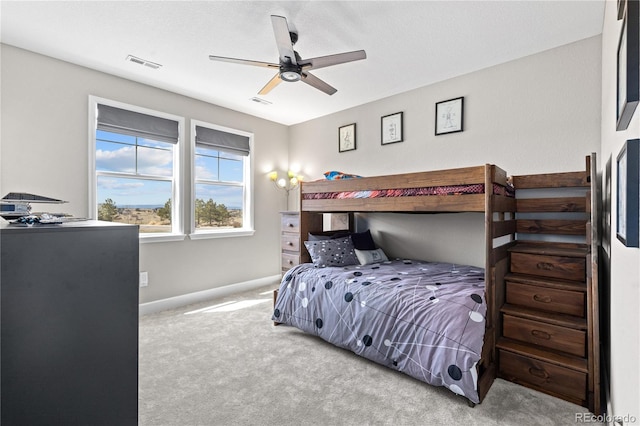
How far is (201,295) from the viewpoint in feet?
13.2

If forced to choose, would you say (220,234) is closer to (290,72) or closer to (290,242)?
(290,242)

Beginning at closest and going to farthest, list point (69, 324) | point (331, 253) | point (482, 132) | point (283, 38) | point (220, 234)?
1. point (69, 324)
2. point (283, 38)
3. point (482, 132)
4. point (331, 253)
5. point (220, 234)

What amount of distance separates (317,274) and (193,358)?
1.24 meters

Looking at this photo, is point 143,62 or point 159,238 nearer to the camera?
point 143,62

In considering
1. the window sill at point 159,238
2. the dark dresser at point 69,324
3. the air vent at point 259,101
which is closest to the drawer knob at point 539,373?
the dark dresser at point 69,324

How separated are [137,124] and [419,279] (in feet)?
10.9

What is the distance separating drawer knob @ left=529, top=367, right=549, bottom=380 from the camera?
2.01m

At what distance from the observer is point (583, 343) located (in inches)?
76.9

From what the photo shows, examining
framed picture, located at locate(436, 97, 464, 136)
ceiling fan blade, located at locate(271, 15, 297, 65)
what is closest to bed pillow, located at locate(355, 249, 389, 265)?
framed picture, located at locate(436, 97, 464, 136)

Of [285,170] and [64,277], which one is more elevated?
[285,170]

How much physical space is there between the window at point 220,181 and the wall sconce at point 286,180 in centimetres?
42

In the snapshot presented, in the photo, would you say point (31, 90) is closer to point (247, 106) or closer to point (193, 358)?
point (247, 106)

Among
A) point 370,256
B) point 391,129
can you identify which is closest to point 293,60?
point 391,129

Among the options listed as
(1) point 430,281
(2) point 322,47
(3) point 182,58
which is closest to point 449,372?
(1) point 430,281
